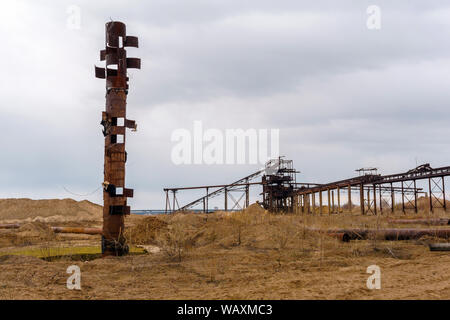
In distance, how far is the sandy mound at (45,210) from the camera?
43.3m

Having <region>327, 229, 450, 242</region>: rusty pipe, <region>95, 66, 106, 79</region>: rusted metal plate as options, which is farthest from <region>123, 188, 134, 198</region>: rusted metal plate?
<region>327, 229, 450, 242</region>: rusty pipe

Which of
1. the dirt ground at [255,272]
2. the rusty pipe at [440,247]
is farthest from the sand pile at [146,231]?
the rusty pipe at [440,247]

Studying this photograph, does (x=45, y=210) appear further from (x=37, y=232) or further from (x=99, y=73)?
(x=99, y=73)

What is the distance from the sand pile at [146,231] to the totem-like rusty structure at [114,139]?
2.94 meters

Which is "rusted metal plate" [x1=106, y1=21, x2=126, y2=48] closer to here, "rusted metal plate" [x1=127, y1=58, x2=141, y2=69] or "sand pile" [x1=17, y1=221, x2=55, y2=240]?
"rusted metal plate" [x1=127, y1=58, x2=141, y2=69]

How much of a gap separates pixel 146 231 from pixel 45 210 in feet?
123

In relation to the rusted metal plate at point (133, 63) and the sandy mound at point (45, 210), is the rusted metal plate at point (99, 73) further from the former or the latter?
the sandy mound at point (45, 210)

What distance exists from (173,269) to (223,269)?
3.53ft

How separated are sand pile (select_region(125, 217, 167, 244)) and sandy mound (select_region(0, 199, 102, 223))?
31579 mm

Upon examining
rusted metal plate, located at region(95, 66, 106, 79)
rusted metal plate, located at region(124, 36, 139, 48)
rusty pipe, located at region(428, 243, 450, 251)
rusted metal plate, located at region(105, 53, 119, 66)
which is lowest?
rusty pipe, located at region(428, 243, 450, 251)

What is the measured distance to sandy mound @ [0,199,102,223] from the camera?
4328 cm

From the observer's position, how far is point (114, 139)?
10.1 m
